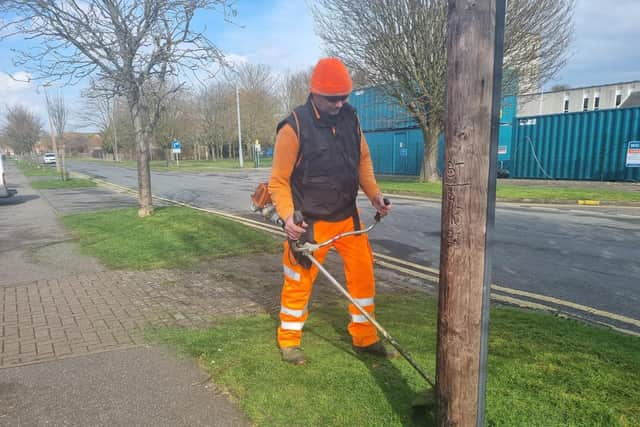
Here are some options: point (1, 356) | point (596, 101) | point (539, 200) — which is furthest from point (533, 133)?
point (596, 101)

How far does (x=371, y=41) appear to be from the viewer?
16531 mm

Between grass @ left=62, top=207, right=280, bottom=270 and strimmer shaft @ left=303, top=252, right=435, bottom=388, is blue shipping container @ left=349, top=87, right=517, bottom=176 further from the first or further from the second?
strimmer shaft @ left=303, top=252, right=435, bottom=388

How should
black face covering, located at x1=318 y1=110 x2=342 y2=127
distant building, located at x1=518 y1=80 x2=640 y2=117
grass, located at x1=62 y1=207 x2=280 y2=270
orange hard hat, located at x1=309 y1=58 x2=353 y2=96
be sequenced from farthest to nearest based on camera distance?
distant building, located at x1=518 y1=80 x2=640 y2=117 → grass, located at x1=62 y1=207 x2=280 y2=270 → black face covering, located at x1=318 y1=110 x2=342 y2=127 → orange hard hat, located at x1=309 y1=58 x2=353 y2=96

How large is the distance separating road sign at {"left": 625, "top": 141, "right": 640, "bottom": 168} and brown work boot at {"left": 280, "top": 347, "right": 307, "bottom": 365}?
1822 cm

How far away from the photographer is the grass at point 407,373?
2412mm

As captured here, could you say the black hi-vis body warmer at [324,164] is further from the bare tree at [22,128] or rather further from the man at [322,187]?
the bare tree at [22,128]

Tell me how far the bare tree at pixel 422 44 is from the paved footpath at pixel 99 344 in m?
13.4

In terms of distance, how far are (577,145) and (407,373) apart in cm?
1957

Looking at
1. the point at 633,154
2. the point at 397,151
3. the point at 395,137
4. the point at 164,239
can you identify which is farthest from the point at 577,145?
the point at 164,239

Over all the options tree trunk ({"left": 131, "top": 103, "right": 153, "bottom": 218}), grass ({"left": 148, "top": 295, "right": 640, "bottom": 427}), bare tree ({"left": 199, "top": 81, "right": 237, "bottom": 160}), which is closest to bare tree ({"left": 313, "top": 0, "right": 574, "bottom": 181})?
tree trunk ({"left": 131, "top": 103, "right": 153, "bottom": 218})

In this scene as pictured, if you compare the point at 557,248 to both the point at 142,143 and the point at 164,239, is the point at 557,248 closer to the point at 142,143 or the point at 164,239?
the point at 164,239

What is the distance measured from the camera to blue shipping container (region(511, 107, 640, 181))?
1756 cm

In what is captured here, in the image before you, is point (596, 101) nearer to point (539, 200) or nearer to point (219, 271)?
point (539, 200)

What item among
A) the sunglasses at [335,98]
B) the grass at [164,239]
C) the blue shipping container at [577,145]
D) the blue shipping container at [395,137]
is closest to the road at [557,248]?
the sunglasses at [335,98]
